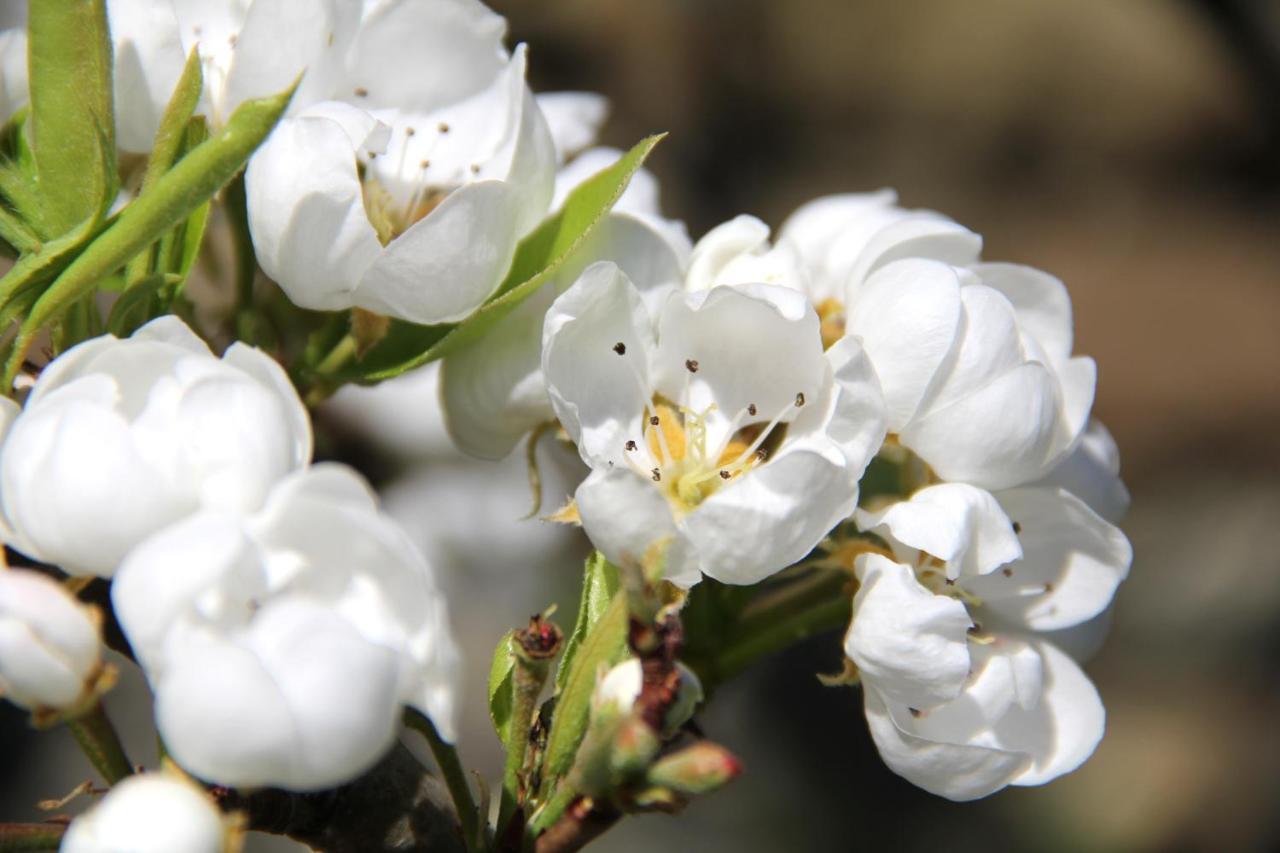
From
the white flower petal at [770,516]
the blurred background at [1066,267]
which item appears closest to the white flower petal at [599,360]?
the white flower petal at [770,516]

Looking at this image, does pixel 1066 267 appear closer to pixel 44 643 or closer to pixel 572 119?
pixel 572 119

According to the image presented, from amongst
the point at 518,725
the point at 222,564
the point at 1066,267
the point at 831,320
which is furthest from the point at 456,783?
the point at 1066,267

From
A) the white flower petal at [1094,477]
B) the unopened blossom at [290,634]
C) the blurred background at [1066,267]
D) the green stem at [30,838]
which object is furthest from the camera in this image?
the blurred background at [1066,267]

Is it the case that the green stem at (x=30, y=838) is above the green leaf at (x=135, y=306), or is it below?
below

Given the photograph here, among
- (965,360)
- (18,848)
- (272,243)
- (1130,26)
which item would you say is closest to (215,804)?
(18,848)

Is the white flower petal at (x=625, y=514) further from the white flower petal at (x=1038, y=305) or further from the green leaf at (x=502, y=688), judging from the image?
the white flower petal at (x=1038, y=305)

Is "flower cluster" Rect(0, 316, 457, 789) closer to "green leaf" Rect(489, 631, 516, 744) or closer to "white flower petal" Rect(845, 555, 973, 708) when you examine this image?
"green leaf" Rect(489, 631, 516, 744)

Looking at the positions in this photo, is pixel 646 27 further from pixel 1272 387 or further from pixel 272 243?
pixel 272 243

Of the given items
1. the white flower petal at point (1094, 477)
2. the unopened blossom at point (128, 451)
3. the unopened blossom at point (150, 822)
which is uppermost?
the unopened blossom at point (128, 451)

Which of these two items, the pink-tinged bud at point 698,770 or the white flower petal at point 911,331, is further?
the white flower petal at point 911,331
